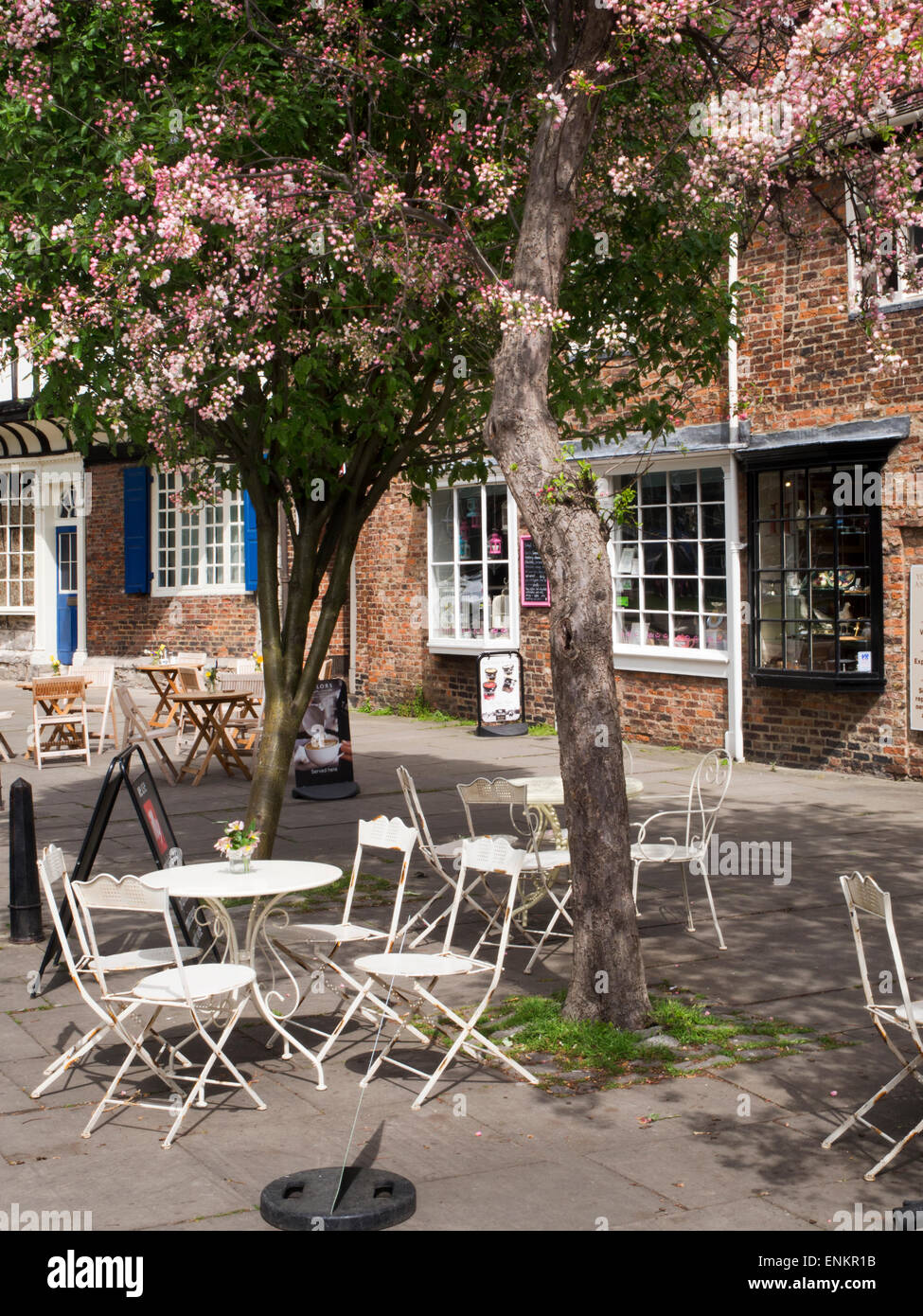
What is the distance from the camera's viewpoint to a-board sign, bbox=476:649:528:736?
1669 centimetres

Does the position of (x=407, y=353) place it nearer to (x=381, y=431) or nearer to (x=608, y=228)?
(x=381, y=431)

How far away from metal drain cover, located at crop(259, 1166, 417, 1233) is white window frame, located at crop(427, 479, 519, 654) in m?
12.5

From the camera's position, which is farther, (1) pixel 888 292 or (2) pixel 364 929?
(1) pixel 888 292

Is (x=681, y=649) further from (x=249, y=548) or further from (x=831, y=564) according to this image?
(x=249, y=548)

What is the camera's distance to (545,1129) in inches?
198

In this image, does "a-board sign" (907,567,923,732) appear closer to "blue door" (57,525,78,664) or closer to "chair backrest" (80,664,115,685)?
"chair backrest" (80,664,115,685)

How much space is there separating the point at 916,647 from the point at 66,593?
17217mm

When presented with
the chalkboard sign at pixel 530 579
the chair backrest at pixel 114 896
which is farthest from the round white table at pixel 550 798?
the chalkboard sign at pixel 530 579

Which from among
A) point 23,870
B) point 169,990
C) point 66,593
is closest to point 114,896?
point 169,990

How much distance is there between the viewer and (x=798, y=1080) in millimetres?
5484

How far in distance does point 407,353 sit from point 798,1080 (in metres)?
5.21

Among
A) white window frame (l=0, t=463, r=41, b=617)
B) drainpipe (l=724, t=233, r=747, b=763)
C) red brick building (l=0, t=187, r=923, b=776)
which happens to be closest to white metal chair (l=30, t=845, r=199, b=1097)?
red brick building (l=0, t=187, r=923, b=776)

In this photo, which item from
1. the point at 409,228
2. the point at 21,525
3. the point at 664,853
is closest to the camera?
the point at 664,853

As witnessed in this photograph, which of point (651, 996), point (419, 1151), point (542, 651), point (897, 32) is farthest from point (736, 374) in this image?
point (419, 1151)
